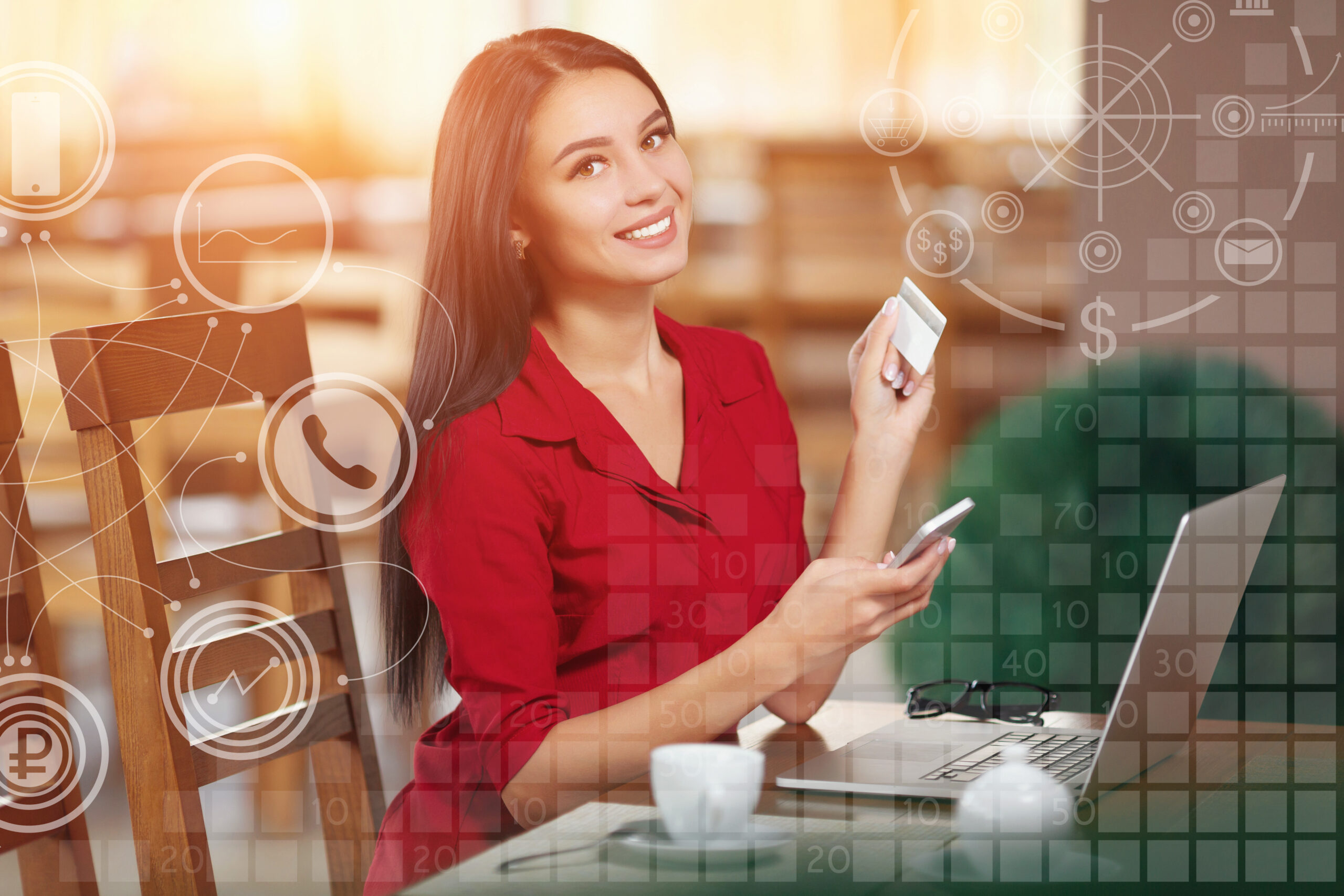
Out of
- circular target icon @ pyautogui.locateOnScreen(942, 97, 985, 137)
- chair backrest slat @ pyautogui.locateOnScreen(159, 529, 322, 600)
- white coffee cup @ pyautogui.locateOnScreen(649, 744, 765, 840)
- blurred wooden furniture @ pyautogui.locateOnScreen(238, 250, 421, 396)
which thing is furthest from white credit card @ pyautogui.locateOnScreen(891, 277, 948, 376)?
blurred wooden furniture @ pyautogui.locateOnScreen(238, 250, 421, 396)

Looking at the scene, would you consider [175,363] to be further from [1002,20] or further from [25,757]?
[1002,20]

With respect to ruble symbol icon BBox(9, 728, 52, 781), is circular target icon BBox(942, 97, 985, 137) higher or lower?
higher

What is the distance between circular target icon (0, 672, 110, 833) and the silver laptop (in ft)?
2.25

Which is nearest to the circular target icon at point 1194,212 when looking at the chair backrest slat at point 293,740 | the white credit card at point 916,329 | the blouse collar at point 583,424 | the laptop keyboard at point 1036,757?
the white credit card at point 916,329

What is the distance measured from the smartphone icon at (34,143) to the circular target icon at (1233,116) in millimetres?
1231

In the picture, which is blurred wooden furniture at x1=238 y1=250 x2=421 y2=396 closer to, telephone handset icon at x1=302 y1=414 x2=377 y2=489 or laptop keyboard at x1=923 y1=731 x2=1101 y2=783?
telephone handset icon at x1=302 y1=414 x2=377 y2=489

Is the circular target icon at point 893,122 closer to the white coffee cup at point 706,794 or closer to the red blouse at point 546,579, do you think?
the red blouse at point 546,579

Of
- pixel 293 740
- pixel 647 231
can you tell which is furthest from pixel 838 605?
pixel 293 740

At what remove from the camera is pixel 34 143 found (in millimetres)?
1187

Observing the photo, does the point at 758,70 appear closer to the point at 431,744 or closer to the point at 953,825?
the point at 431,744

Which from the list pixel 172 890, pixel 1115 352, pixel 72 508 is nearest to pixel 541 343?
pixel 172 890

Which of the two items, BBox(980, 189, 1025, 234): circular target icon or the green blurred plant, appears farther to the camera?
BBox(980, 189, 1025, 234): circular target icon

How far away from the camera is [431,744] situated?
2.97 feet

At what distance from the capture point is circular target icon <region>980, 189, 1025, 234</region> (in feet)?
6.09
